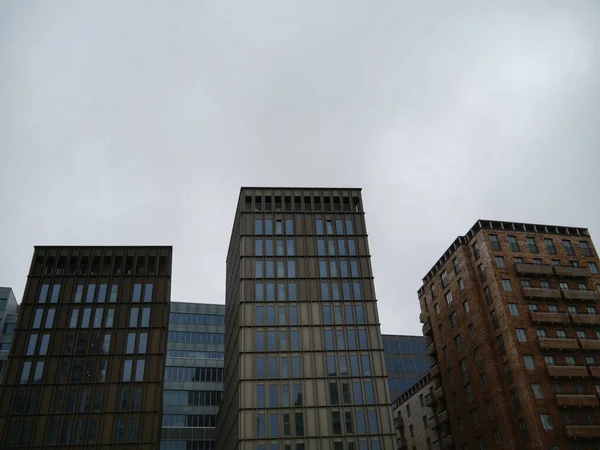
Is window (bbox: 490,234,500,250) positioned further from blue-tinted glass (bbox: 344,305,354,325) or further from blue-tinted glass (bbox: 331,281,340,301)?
blue-tinted glass (bbox: 331,281,340,301)

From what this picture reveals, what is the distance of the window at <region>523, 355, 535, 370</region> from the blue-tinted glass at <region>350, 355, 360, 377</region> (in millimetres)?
19801

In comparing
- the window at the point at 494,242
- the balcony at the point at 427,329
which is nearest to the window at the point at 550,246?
the window at the point at 494,242

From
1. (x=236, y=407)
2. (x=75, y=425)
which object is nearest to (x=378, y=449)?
(x=236, y=407)

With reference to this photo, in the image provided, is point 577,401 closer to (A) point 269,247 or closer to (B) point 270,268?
(B) point 270,268

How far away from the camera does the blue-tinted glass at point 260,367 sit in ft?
215

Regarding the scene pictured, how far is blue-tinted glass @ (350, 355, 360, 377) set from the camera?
66.4 meters

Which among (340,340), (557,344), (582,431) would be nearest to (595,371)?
(557,344)

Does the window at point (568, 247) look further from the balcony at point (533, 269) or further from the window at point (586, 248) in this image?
the balcony at point (533, 269)

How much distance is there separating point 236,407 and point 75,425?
19.3 m

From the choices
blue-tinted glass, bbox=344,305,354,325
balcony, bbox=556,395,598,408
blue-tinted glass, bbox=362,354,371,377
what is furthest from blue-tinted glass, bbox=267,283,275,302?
balcony, bbox=556,395,598,408

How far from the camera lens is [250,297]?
70812mm

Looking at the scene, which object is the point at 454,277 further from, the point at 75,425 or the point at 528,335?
the point at 75,425

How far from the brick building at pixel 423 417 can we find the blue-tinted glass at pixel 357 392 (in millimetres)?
22112

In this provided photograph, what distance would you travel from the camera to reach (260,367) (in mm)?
66000
